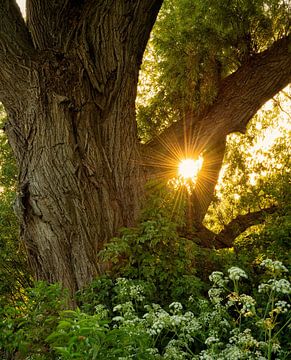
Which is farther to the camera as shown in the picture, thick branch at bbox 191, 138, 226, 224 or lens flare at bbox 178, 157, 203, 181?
thick branch at bbox 191, 138, 226, 224

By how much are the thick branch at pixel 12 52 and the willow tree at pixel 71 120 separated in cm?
1

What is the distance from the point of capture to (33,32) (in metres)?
6.28

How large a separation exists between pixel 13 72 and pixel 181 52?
3107 mm

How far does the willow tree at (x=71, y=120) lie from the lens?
6.05m

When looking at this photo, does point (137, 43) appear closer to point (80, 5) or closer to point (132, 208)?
point (80, 5)

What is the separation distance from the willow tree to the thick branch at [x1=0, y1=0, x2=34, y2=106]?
1 cm

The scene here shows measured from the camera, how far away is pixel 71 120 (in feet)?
20.1

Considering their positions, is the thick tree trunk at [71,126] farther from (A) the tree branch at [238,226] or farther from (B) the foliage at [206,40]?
(A) the tree branch at [238,226]

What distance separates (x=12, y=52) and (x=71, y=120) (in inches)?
43.4

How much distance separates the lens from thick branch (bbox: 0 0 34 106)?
6.04 m

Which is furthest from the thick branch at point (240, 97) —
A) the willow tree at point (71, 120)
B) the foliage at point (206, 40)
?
the willow tree at point (71, 120)

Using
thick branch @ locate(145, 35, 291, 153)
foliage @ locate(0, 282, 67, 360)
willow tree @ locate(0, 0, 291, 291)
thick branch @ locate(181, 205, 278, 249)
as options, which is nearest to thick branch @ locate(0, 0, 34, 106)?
willow tree @ locate(0, 0, 291, 291)

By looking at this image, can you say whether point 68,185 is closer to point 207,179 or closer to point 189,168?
point 189,168

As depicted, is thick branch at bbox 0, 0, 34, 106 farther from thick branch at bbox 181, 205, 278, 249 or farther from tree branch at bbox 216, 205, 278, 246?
tree branch at bbox 216, 205, 278, 246
